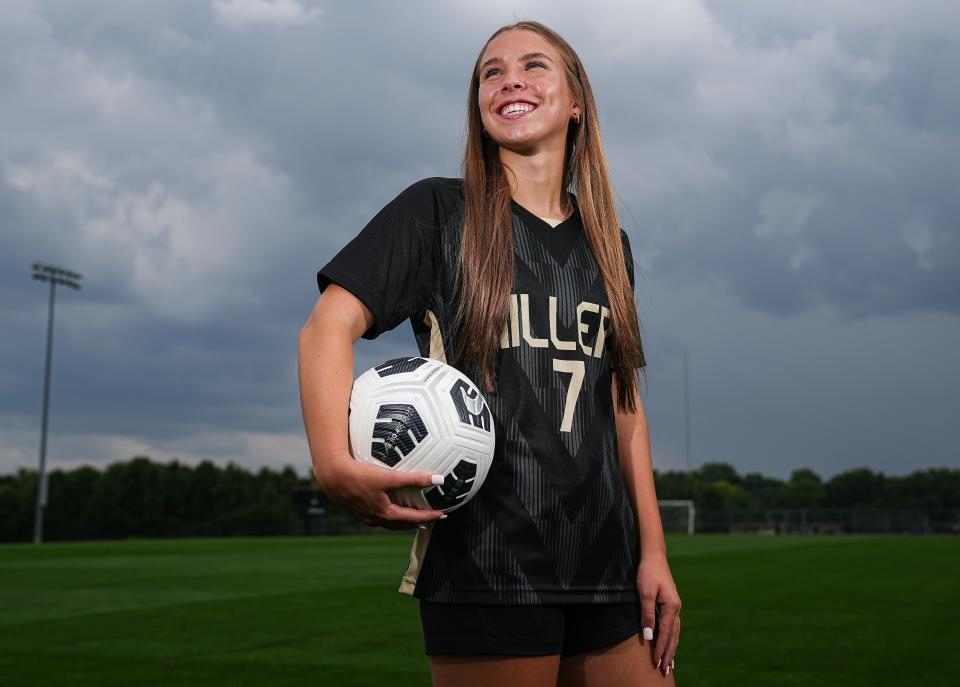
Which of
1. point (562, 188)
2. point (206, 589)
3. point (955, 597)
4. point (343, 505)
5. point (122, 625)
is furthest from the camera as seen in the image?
point (206, 589)

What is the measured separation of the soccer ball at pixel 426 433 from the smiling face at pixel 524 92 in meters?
0.70

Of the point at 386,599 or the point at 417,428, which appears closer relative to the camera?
the point at 417,428

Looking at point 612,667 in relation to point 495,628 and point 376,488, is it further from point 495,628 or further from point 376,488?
point 376,488

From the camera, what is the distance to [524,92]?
7.71 feet

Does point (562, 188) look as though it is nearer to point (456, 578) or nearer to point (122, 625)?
point (456, 578)

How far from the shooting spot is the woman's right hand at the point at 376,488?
5.87 ft

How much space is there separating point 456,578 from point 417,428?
1.04 ft

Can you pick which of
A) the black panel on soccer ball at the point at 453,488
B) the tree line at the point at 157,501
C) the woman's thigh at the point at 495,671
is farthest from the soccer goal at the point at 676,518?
the black panel on soccer ball at the point at 453,488

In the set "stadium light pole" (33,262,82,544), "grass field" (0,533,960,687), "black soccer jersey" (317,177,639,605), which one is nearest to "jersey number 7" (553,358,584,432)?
"black soccer jersey" (317,177,639,605)

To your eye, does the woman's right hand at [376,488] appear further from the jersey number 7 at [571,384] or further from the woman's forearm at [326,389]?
the jersey number 7 at [571,384]

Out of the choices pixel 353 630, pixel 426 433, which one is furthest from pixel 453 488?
pixel 353 630

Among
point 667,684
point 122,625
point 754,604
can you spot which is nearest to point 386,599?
point 122,625

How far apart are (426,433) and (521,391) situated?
0.79ft

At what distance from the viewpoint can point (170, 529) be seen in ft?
236
